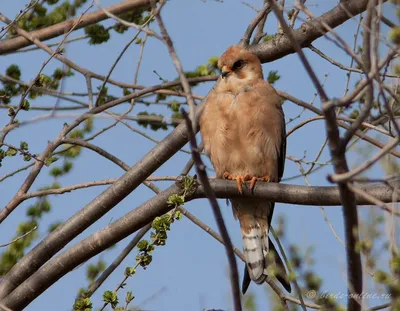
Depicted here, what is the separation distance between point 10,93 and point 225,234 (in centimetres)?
348

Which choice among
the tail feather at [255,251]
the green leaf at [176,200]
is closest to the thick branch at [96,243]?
the green leaf at [176,200]

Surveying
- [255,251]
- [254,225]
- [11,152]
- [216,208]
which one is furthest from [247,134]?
[216,208]

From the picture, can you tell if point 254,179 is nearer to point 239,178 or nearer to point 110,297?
point 239,178

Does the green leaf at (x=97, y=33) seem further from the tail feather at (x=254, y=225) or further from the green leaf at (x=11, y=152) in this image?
the green leaf at (x=11, y=152)

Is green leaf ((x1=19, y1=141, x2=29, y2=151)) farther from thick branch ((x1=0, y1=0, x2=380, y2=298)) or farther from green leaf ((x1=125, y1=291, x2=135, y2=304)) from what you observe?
green leaf ((x1=125, y1=291, x2=135, y2=304))

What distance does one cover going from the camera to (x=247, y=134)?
507 centimetres

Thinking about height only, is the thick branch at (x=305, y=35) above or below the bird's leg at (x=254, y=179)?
above

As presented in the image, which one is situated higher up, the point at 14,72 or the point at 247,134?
the point at 14,72

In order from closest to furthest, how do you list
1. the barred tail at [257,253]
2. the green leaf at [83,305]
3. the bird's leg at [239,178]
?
the green leaf at [83,305]
the bird's leg at [239,178]
the barred tail at [257,253]

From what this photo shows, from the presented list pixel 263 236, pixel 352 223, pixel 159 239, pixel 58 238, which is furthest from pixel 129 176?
pixel 352 223

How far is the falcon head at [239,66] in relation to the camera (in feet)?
17.1

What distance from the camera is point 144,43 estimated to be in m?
5.42

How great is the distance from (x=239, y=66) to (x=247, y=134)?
1.61ft

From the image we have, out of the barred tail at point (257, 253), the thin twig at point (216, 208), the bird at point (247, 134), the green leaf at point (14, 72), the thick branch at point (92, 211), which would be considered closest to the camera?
the thin twig at point (216, 208)
